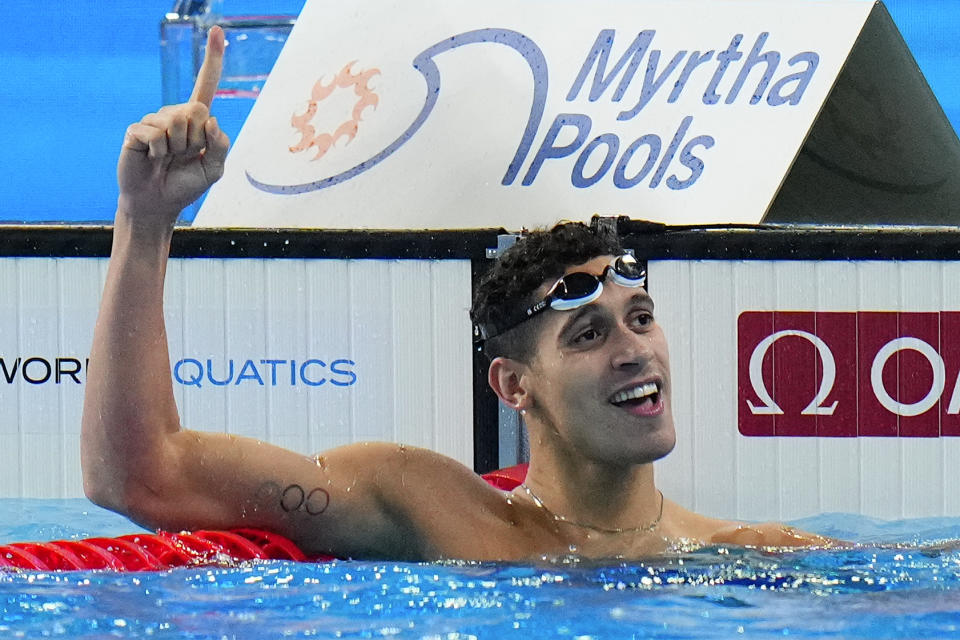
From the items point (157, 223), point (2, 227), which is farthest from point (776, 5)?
point (157, 223)

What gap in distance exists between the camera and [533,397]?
Result: 102 inches

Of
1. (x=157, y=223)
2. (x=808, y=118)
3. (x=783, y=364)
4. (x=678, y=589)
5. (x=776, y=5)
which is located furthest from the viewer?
(x=776, y=5)

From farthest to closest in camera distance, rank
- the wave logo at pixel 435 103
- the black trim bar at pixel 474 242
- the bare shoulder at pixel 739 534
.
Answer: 1. the wave logo at pixel 435 103
2. the black trim bar at pixel 474 242
3. the bare shoulder at pixel 739 534

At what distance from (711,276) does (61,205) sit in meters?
5.70

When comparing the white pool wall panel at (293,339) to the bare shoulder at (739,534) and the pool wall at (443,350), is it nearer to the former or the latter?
the pool wall at (443,350)

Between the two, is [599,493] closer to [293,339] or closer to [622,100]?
[293,339]

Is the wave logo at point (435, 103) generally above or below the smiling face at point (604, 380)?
above

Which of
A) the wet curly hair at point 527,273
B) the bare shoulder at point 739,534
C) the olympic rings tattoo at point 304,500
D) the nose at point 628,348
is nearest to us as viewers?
the olympic rings tattoo at point 304,500

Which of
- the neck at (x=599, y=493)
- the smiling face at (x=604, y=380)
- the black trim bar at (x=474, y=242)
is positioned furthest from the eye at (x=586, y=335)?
the black trim bar at (x=474, y=242)

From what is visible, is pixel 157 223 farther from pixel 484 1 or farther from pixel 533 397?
pixel 484 1

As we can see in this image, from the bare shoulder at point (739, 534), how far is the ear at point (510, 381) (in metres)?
0.39

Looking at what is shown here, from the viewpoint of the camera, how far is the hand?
1.91 metres

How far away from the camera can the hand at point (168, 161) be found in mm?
1910

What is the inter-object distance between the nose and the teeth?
37 millimetres
